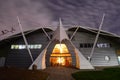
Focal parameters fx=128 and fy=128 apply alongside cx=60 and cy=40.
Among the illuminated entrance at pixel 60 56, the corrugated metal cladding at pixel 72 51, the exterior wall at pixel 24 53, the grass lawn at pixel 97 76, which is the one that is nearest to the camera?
the grass lawn at pixel 97 76

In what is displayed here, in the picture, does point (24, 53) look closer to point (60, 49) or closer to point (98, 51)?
point (60, 49)

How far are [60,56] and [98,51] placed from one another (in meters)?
9.88

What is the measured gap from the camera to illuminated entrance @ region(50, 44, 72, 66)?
33.5m

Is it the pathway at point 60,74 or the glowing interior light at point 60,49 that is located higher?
the glowing interior light at point 60,49

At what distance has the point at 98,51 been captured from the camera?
108 feet

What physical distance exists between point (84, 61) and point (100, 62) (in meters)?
9.81

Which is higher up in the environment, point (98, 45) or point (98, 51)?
point (98, 45)

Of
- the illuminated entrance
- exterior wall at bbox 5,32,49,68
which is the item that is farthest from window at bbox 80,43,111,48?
exterior wall at bbox 5,32,49,68

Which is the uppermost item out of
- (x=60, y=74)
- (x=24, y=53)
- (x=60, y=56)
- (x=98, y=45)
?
(x=98, y=45)

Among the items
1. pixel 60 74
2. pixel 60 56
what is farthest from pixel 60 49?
pixel 60 74

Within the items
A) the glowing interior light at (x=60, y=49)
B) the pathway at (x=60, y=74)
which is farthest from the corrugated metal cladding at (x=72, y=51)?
the pathway at (x=60, y=74)

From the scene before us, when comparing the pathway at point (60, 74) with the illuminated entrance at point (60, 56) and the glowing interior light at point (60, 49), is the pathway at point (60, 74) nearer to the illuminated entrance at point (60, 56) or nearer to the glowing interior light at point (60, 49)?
the illuminated entrance at point (60, 56)

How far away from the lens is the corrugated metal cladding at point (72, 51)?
3203cm

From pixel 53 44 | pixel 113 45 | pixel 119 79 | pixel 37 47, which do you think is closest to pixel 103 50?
pixel 113 45
